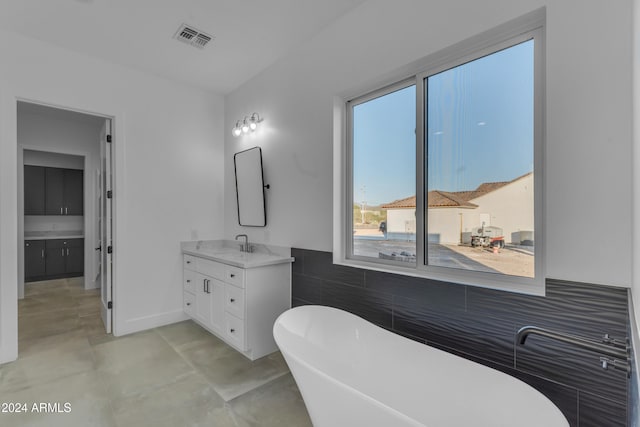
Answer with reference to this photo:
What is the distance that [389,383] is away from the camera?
170 centimetres

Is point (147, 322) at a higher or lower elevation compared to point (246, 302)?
lower

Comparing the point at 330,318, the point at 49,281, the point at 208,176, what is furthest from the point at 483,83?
the point at 49,281

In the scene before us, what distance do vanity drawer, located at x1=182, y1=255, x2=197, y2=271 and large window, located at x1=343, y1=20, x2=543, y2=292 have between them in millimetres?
1857

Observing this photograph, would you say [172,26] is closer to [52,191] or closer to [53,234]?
[52,191]

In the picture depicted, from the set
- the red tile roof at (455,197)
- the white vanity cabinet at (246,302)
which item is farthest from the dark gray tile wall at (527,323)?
the white vanity cabinet at (246,302)

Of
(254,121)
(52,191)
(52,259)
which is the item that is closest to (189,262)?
(254,121)

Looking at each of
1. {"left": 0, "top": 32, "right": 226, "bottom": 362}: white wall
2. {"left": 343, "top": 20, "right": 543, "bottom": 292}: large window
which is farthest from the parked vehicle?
{"left": 0, "top": 32, "right": 226, "bottom": 362}: white wall

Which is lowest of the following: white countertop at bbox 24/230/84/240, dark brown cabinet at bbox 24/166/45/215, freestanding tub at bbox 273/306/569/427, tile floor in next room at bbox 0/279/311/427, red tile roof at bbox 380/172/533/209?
tile floor in next room at bbox 0/279/311/427

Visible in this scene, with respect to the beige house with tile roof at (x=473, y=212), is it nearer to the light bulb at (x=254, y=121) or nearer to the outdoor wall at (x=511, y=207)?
the outdoor wall at (x=511, y=207)

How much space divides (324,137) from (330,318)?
4.73 feet

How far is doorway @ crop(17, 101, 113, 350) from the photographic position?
3.29 metres

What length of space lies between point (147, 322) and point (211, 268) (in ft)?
3.58

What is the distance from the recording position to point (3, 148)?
97.8 inches

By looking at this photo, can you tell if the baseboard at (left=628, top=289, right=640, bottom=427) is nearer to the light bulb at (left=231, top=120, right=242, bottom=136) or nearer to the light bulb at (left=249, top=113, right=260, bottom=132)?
the light bulb at (left=249, top=113, right=260, bottom=132)
